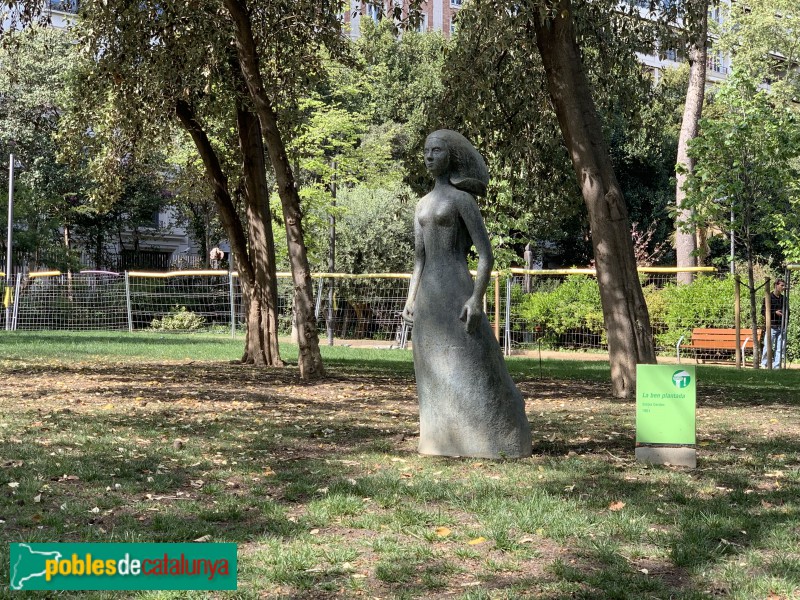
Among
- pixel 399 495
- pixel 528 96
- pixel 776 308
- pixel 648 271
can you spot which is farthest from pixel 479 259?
pixel 648 271

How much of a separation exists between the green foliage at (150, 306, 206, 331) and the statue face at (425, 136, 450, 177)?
24.3 metres

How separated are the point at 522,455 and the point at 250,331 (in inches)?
418

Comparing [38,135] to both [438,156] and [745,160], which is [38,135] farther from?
[438,156]

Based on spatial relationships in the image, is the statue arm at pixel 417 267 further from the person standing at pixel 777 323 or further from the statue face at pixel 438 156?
the person standing at pixel 777 323

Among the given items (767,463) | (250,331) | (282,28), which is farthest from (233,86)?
(767,463)

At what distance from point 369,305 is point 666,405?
20.3 metres

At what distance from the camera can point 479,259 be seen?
735cm

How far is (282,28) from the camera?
16.4m

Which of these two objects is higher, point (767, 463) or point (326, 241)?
point (326, 241)

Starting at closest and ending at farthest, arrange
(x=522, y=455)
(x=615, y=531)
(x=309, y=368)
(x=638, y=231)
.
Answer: (x=615, y=531) < (x=522, y=455) < (x=309, y=368) < (x=638, y=231)

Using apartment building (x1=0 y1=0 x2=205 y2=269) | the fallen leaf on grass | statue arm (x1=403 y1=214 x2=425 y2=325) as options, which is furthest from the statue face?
apartment building (x1=0 y1=0 x2=205 y2=269)

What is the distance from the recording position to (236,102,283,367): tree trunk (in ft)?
55.7

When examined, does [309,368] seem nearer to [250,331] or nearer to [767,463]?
[250,331]

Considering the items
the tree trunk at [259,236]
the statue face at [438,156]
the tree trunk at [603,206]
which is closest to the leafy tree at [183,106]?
the tree trunk at [259,236]
